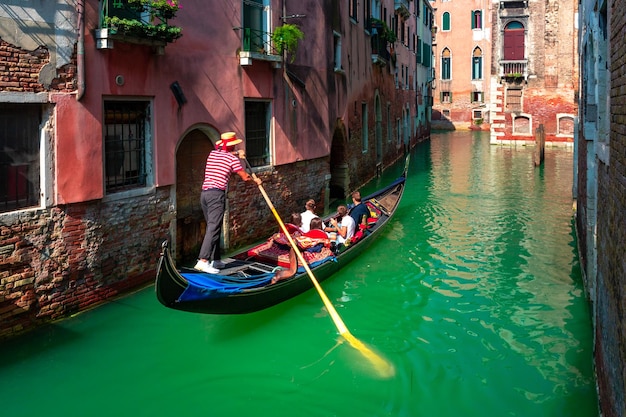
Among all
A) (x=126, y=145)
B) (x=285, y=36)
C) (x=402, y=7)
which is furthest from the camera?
(x=402, y=7)

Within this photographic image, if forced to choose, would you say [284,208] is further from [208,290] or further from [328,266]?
[208,290]

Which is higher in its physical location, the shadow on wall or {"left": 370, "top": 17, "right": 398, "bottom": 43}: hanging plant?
{"left": 370, "top": 17, "right": 398, "bottom": 43}: hanging plant

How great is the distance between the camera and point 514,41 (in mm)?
24453

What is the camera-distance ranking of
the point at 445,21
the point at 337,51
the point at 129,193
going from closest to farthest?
the point at 129,193 → the point at 337,51 → the point at 445,21

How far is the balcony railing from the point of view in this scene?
24.2 m

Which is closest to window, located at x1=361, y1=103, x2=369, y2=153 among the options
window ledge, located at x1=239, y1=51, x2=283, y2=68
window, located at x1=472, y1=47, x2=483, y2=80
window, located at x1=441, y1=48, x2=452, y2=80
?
window ledge, located at x1=239, y1=51, x2=283, y2=68

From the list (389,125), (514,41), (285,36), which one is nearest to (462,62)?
(514,41)

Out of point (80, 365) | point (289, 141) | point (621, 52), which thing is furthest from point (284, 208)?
point (621, 52)

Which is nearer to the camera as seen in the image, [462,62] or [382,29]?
[382,29]

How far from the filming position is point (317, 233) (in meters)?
7.44

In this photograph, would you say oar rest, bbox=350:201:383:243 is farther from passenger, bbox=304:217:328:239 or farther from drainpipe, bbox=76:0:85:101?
drainpipe, bbox=76:0:85:101

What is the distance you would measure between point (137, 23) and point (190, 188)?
95.7 inches

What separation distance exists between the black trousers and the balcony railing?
20.9m

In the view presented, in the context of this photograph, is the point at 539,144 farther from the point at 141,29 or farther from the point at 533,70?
the point at 141,29
